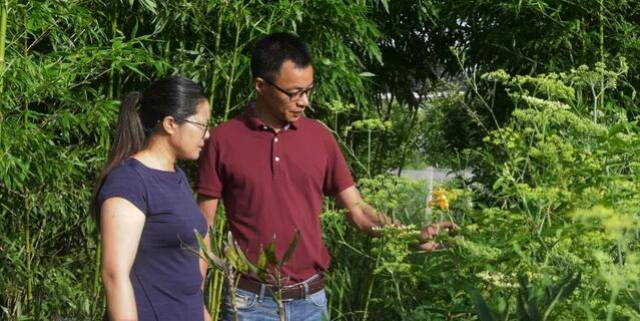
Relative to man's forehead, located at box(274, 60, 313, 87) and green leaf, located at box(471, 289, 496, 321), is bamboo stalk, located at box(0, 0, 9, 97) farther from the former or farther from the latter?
green leaf, located at box(471, 289, 496, 321)

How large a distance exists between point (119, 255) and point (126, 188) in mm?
165

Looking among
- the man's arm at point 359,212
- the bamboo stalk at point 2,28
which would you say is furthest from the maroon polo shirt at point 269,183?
the bamboo stalk at point 2,28

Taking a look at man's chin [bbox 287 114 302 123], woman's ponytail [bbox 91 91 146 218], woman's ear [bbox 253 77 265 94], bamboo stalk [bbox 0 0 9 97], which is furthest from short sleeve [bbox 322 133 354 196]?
bamboo stalk [bbox 0 0 9 97]

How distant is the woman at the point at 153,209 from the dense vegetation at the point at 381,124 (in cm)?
66

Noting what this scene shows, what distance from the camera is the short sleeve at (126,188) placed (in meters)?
2.46

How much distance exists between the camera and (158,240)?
2.54 meters

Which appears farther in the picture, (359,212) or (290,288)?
(359,212)

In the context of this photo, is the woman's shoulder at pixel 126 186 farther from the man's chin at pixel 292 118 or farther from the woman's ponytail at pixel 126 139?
the man's chin at pixel 292 118

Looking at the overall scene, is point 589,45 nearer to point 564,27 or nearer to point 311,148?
point 564,27

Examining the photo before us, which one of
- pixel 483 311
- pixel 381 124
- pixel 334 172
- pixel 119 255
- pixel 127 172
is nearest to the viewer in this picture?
pixel 483 311

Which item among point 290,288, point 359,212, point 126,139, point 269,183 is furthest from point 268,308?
point 126,139

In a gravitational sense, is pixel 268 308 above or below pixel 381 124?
below

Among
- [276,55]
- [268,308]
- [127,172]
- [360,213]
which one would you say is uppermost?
[276,55]

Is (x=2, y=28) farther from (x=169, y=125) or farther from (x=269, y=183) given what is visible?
(x=169, y=125)
